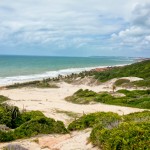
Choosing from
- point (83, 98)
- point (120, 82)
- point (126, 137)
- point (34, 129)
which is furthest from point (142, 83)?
point (126, 137)

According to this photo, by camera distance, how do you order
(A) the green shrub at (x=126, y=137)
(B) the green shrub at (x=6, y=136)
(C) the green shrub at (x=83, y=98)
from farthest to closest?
(C) the green shrub at (x=83, y=98)
(B) the green shrub at (x=6, y=136)
(A) the green shrub at (x=126, y=137)

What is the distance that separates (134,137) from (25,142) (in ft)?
20.4

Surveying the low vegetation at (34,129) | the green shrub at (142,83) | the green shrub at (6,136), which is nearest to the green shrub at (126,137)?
the low vegetation at (34,129)

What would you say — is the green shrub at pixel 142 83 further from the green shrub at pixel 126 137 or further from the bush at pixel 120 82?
the green shrub at pixel 126 137

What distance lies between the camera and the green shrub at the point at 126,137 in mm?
12384

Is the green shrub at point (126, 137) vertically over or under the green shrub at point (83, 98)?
over

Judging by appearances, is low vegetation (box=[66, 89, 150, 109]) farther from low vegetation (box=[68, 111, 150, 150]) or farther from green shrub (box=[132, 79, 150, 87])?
low vegetation (box=[68, 111, 150, 150])

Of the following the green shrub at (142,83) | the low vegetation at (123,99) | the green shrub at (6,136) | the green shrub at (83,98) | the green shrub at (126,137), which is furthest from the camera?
the green shrub at (142,83)

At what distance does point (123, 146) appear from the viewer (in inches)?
496

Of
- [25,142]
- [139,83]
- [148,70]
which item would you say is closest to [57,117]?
[25,142]

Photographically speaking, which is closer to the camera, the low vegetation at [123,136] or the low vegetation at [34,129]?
the low vegetation at [123,136]

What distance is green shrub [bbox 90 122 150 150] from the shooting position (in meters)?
12.4

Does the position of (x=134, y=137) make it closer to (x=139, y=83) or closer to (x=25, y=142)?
(x=25, y=142)

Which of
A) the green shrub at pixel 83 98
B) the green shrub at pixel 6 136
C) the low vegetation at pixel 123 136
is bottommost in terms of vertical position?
the green shrub at pixel 83 98
